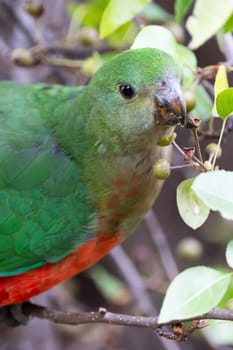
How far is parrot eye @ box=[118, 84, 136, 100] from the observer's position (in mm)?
1740

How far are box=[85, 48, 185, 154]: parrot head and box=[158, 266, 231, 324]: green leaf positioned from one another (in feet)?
1.23

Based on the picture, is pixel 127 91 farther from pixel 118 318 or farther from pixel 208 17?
pixel 118 318

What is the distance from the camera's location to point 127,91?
1761 mm

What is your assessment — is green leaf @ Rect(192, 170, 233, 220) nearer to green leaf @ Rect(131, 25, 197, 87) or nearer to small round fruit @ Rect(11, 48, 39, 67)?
green leaf @ Rect(131, 25, 197, 87)

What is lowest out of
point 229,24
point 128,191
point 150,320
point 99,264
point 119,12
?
point 99,264

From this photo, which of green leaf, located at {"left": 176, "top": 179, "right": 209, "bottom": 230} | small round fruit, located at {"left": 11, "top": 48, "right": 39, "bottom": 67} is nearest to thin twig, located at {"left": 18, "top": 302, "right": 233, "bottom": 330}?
green leaf, located at {"left": 176, "top": 179, "right": 209, "bottom": 230}

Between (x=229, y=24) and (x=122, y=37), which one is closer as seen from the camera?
(x=229, y=24)

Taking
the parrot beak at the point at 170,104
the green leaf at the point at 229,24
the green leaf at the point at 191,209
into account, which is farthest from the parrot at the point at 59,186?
the green leaf at the point at 191,209

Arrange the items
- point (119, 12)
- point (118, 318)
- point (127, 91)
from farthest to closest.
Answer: point (127, 91) < point (119, 12) < point (118, 318)

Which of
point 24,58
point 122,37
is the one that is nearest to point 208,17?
point 122,37

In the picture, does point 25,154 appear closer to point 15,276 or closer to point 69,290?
point 15,276

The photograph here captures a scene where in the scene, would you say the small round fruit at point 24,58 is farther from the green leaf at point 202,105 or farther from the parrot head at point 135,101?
the green leaf at point 202,105

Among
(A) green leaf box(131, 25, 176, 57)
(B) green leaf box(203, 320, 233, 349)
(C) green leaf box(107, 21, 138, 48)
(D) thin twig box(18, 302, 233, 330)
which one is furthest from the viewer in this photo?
(C) green leaf box(107, 21, 138, 48)

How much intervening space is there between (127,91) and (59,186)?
43 cm
